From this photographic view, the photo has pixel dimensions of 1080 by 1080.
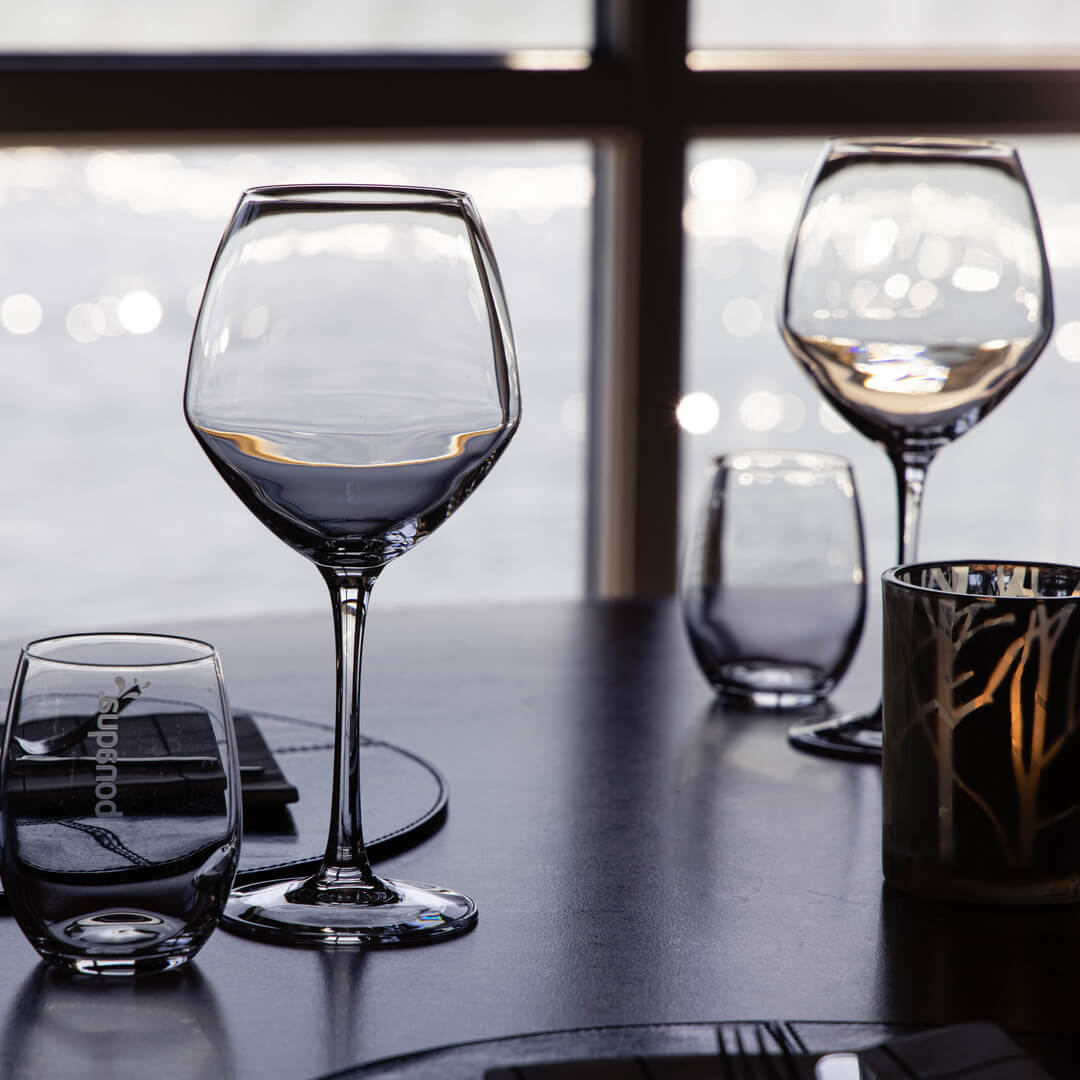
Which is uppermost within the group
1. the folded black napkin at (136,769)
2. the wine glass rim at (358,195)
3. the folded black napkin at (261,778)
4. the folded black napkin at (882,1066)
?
the wine glass rim at (358,195)

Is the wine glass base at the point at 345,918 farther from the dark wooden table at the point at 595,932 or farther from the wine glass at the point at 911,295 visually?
the wine glass at the point at 911,295

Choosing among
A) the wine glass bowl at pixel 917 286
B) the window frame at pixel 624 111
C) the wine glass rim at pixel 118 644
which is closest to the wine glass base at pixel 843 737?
the wine glass bowl at pixel 917 286

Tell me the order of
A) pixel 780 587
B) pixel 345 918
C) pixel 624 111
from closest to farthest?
1. pixel 345 918
2. pixel 780 587
3. pixel 624 111

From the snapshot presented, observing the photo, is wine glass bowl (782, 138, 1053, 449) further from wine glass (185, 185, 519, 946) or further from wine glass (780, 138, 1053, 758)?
wine glass (185, 185, 519, 946)

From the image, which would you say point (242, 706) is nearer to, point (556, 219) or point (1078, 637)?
point (1078, 637)

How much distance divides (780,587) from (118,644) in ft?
1.64

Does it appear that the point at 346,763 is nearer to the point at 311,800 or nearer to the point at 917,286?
the point at 311,800

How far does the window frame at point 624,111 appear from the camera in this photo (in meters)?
2.29

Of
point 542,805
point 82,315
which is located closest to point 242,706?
point 542,805

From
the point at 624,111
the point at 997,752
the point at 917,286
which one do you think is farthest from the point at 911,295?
the point at 624,111

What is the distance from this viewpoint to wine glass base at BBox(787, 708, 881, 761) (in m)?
0.83

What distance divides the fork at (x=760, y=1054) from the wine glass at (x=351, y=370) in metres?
0.13

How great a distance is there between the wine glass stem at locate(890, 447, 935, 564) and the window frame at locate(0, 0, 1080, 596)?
5.23 feet

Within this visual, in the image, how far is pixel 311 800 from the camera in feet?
2.30
